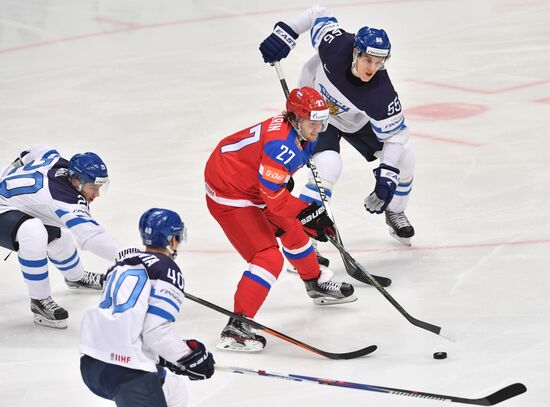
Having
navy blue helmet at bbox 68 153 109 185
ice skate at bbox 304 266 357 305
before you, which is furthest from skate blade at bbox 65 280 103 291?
ice skate at bbox 304 266 357 305

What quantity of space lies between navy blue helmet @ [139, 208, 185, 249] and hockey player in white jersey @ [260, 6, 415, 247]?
1.72 metres

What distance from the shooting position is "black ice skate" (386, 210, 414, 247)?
17.9 ft

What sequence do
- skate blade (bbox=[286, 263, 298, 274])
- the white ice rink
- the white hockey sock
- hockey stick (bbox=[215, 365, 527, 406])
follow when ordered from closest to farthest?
1. hockey stick (bbox=[215, 365, 527, 406])
2. the white ice rink
3. the white hockey sock
4. skate blade (bbox=[286, 263, 298, 274])

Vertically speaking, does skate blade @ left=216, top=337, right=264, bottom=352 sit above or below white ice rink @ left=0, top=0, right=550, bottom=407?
below

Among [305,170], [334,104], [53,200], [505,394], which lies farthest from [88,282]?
[505,394]

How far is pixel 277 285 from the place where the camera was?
513cm

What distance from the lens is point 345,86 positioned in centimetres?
516

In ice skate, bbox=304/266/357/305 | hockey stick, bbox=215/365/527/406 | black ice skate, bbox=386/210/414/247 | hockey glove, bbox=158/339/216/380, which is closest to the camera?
hockey glove, bbox=158/339/216/380

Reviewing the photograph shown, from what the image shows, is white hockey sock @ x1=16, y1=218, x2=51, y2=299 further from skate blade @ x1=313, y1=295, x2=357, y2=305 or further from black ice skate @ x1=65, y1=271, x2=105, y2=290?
skate blade @ x1=313, y1=295, x2=357, y2=305

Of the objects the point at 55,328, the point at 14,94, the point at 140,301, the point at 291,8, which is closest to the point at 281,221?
the point at 55,328

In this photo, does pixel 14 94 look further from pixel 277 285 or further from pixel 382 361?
pixel 382 361

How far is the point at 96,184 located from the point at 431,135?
2973 mm

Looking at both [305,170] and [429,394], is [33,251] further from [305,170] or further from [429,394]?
[305,170]

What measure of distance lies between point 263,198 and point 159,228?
1008mm
